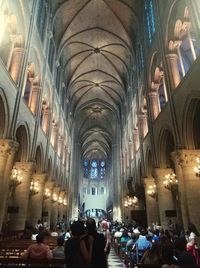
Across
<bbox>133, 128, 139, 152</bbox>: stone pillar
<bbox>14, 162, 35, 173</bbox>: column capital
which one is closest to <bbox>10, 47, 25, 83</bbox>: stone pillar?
<bbox>14, 162, 35, 173</bbox>: column capital

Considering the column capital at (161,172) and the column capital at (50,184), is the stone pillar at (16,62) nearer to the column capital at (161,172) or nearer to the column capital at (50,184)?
the column capital at (161,172)

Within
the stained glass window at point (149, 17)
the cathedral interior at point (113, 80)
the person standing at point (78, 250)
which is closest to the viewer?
the person standing at point (78, 250)

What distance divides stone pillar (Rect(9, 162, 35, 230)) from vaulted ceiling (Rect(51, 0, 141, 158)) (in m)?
14.8

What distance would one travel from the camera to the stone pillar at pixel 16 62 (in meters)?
12.6

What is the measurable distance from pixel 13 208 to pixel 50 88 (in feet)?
39.3

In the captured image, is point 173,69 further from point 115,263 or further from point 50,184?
point 50,184

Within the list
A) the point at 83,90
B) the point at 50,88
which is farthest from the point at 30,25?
the point at 83,90

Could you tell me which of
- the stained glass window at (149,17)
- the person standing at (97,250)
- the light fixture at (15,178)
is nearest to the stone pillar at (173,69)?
the stained glass window at (149,17)

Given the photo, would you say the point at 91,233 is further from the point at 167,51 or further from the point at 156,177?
the point at 167,51

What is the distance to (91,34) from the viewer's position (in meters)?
26.1

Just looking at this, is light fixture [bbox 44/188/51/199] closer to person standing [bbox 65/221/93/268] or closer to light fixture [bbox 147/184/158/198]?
light fixture [bbox 147/184/158/198]

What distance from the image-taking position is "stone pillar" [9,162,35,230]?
13.2 metres

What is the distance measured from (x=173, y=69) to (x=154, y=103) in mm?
4011

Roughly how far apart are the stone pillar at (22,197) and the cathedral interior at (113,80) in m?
0.06
